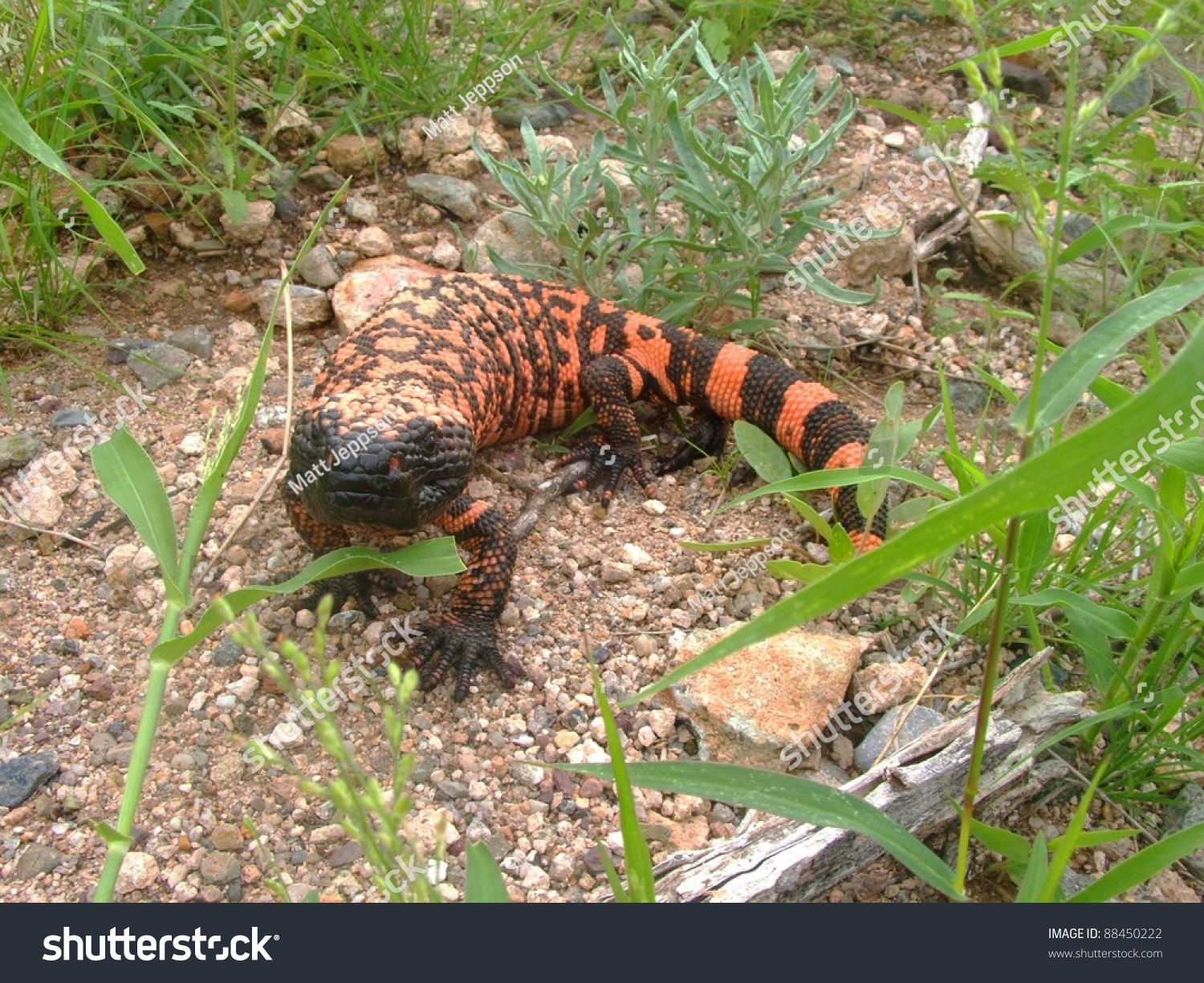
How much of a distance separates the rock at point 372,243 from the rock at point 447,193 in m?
0.24

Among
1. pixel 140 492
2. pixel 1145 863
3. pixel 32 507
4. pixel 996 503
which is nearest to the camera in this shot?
pixel 996 503

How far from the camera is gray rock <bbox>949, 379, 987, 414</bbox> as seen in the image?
328cm

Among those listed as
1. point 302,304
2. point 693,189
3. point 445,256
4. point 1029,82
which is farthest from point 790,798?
point 1029,82

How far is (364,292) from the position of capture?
3236 millimetres

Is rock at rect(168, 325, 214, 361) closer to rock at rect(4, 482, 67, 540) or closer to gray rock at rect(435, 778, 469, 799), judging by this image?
rock at rect(4, 482, 67, 540)

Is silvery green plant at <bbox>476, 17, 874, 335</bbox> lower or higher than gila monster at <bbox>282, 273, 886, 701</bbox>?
higher

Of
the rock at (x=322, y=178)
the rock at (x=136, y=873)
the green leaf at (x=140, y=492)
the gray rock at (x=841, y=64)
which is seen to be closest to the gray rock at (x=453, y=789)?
the rock at (x=136, y=873)

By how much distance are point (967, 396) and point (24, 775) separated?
2.84 m

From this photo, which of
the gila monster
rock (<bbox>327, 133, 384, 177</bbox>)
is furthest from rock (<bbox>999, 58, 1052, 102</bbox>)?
rock (<bbox>327, 133, 384, 177</bbox>)

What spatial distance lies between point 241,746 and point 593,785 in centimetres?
76

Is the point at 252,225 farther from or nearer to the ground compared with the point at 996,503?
nearer to the ground

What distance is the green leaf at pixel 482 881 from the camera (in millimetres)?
1295

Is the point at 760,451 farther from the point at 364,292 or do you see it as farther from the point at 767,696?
the point at 364,292

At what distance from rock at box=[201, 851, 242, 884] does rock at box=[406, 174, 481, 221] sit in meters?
2.38
